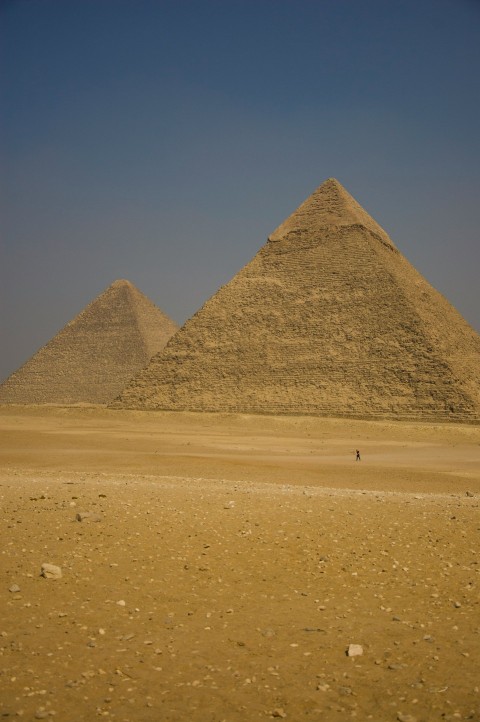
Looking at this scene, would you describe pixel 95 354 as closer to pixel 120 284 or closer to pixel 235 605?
pixel 120 284

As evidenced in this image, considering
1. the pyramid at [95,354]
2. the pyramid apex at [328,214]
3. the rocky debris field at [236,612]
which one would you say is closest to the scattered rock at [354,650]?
the rocky debris field at [236,612]

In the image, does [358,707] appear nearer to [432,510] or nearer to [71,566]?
[71,566]

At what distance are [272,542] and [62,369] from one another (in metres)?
65.2

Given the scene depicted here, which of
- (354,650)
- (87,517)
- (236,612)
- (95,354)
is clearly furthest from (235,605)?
(95,354)

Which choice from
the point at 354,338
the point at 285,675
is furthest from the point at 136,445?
the point at 354,338

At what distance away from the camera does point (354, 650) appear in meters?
4.10

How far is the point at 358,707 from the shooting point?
360cm

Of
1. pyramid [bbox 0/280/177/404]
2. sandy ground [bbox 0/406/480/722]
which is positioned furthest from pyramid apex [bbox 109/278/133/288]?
sandy ground [bbox 0/406/480/722]

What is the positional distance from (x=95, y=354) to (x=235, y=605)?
65001 mm

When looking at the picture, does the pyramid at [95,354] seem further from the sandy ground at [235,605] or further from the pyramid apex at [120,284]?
the sandy ground at [235,605]

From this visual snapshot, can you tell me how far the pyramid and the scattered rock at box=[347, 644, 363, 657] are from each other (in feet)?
201

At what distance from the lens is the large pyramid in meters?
39.2

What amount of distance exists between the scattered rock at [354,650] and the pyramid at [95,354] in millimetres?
61307

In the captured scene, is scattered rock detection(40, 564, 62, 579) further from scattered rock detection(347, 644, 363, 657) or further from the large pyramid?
the large pyramid
